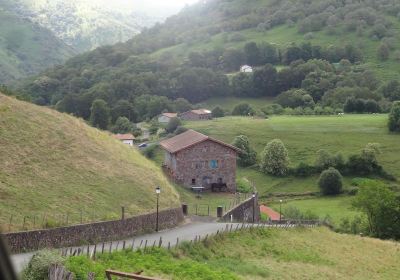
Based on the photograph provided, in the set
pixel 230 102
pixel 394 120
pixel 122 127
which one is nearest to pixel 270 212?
pixel 394 120

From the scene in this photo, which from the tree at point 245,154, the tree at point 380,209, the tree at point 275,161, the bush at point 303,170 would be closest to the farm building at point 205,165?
the tree at point 380,209

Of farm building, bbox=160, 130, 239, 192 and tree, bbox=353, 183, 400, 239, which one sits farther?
farm building, bbox=160, 130, 239, 192

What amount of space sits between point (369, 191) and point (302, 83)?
330ft

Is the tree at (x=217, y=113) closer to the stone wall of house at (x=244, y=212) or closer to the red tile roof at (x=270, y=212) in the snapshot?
the red tile roof at (x=270, y=212)

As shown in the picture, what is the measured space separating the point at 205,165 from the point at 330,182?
2497 centimetres

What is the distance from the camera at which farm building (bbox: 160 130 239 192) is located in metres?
66.3

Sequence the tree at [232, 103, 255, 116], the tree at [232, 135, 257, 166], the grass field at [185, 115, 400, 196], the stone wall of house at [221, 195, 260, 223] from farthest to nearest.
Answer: the tree at [232, 103, 255, 116] → the tree at [232, 135, 257, 166] → the grass field at [185, 115, 400, 196] → the stone wall of house at [221, 195, 260, 223]

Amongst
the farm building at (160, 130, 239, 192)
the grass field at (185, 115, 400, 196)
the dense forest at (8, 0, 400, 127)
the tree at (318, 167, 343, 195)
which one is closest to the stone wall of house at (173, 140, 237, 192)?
the farm building at (160, 130, 239, 192)

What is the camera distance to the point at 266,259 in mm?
34219

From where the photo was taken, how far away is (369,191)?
6419 cm

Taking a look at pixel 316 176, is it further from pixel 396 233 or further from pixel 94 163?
pixel 94 163

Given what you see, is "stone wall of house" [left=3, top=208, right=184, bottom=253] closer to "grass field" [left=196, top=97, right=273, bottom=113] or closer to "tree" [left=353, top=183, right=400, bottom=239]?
"tree" [left=353, top=183, right=400, bottom=239]

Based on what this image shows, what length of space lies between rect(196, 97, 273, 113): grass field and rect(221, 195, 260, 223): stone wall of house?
90726 millimetres

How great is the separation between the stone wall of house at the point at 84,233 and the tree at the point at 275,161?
5099cm
